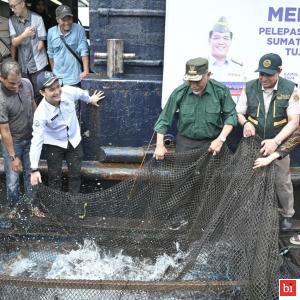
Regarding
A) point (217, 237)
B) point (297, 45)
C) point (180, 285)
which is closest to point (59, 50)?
point (297, 45)

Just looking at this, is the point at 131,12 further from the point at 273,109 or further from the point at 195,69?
the point at 273,109

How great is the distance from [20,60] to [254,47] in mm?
3223

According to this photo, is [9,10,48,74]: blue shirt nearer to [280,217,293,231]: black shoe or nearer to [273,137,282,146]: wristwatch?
[273,137,282,146]: wristwatch

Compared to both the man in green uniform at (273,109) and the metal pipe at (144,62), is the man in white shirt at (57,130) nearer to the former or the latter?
the metal pipe at (144,62)

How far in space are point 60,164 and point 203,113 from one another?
1676 mm

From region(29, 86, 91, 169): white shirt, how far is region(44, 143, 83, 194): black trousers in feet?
0.31

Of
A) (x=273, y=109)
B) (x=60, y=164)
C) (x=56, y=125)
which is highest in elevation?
(x=273, y=109)

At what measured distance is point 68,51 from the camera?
231 inches

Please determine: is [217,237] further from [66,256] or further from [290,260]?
[66,256]

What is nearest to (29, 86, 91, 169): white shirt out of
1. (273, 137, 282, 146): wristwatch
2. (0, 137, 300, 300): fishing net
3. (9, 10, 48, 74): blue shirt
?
(0, 137, 300, 300): fishing net

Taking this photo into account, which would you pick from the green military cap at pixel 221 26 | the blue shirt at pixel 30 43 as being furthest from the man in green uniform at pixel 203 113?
the blue shirt at pixel 30 43

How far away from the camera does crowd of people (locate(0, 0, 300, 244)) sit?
4.40 meters

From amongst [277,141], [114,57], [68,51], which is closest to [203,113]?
[277,141]

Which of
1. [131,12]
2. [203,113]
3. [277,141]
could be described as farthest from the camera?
[131,12]
